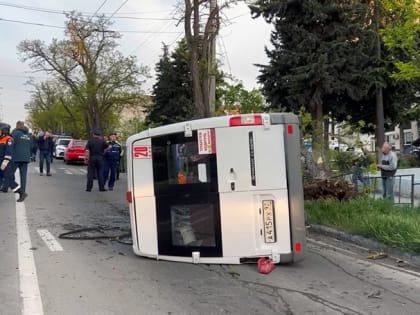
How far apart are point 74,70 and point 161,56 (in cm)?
1625

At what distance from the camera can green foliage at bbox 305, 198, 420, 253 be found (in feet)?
25.7

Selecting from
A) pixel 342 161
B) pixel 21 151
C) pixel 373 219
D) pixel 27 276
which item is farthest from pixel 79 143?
pixel 27 276

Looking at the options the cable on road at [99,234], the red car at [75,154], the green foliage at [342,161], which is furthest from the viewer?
the red car at [75,154]

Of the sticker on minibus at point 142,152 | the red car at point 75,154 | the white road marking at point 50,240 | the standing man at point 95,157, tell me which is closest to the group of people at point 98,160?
the standing man at point 95,157

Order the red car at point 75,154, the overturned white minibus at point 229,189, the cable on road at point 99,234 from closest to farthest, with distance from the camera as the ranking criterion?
the overturned white minibus at point 229,189 < the cable on road at point 99,234 < the red car at point 75,154

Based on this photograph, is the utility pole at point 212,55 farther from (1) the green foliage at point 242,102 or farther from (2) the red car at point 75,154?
(2) the red car at point 75,154

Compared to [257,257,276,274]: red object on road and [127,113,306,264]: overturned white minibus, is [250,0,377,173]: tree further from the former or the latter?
[257,257,276,274]: red object on road

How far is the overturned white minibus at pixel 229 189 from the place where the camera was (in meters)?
6.62

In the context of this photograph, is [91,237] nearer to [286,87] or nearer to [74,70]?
[286,87]

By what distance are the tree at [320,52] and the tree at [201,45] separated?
5.69 meters

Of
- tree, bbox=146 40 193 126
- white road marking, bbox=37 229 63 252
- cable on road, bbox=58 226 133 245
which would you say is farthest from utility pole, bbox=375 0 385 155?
white road marking, bbox=37 229 63 252

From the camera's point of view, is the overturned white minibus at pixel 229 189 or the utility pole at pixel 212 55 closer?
the overturned white minibus at pixel 229 189

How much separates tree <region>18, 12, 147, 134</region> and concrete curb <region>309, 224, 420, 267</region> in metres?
41.1

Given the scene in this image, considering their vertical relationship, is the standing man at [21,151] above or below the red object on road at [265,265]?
above
